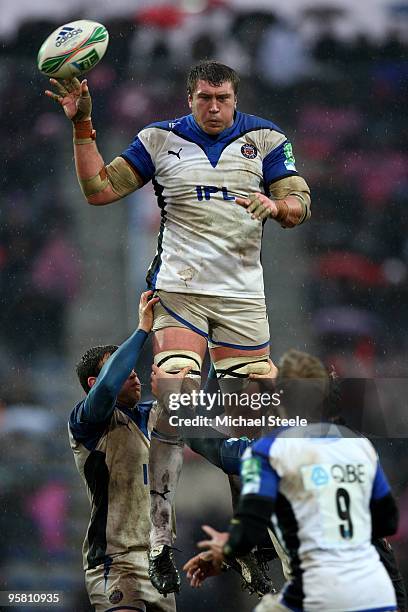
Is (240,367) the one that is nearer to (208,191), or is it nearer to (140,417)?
(140,417)

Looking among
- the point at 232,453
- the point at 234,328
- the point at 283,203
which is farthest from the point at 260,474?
the point at 283,203

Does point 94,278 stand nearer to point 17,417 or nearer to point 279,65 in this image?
point 17,417

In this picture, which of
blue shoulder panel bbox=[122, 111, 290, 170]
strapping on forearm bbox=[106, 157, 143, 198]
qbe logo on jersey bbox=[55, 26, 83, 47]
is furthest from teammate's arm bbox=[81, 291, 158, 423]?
qbe logo on jersey bbox=[55, 26, 83, 47]

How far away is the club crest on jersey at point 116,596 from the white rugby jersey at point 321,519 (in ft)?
5.55

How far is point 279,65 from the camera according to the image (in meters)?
6.61

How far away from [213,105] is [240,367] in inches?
49.0

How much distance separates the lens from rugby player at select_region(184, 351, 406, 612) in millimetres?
3617

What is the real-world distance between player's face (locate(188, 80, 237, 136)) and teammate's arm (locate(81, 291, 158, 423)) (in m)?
0.85

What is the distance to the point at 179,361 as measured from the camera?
16.5 ft

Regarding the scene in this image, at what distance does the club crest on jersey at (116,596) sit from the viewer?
A: 525cm

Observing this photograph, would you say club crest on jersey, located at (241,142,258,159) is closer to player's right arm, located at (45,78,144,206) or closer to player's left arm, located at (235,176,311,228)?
player's left arm, located at (235,176,311,228)

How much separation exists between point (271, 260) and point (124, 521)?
1957mm

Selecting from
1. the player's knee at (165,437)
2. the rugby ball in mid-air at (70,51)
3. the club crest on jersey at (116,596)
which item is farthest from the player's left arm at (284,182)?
the club crest on jersey at (116,596)

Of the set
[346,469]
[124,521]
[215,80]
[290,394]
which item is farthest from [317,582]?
[215,80]
